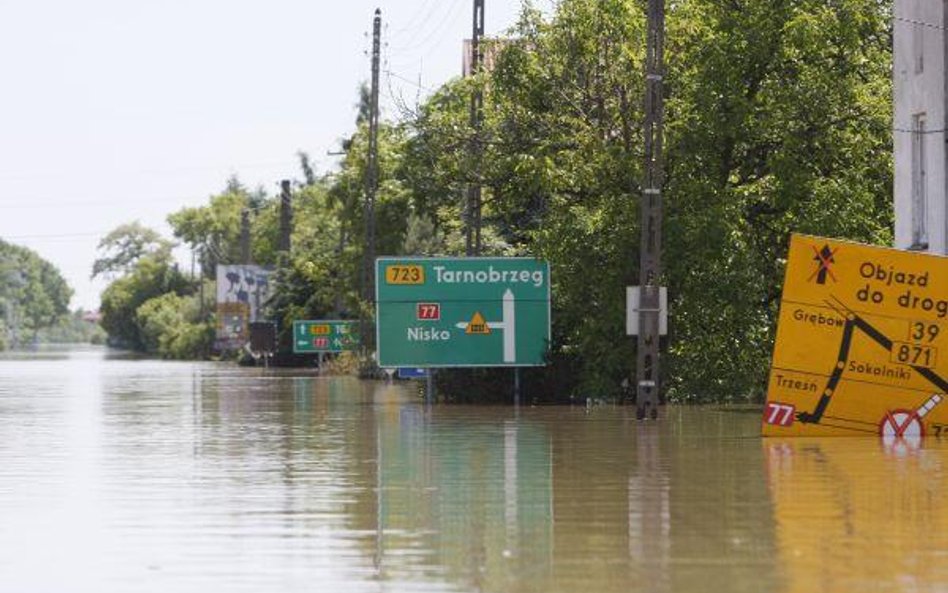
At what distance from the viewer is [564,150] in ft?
153

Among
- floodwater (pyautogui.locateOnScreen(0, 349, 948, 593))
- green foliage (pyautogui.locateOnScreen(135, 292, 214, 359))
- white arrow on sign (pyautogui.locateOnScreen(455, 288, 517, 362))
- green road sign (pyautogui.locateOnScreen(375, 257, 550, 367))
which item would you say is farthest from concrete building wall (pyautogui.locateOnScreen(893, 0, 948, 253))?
green foliage (pyautogui.locateOnScreen(135, 292, 214, 359))

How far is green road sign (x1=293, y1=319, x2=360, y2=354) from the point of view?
8831cm

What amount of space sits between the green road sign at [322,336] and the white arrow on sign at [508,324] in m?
42.0

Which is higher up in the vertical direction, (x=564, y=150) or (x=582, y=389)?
(x=564, y=150)

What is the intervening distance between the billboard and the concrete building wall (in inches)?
4021

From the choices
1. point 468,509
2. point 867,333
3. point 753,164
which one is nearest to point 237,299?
point 753,164

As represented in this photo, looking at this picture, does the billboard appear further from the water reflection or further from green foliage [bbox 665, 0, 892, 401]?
the water reflection

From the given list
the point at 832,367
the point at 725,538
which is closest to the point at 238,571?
the point at 725,538

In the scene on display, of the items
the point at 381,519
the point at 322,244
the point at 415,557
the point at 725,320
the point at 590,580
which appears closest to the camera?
the point at 590,580

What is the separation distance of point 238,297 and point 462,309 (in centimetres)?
10095

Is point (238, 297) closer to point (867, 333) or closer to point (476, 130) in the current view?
point (476, 130)

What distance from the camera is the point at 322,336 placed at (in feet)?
293

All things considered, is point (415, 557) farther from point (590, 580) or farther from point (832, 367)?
point (832, 367)

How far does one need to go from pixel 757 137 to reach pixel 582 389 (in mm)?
6732
